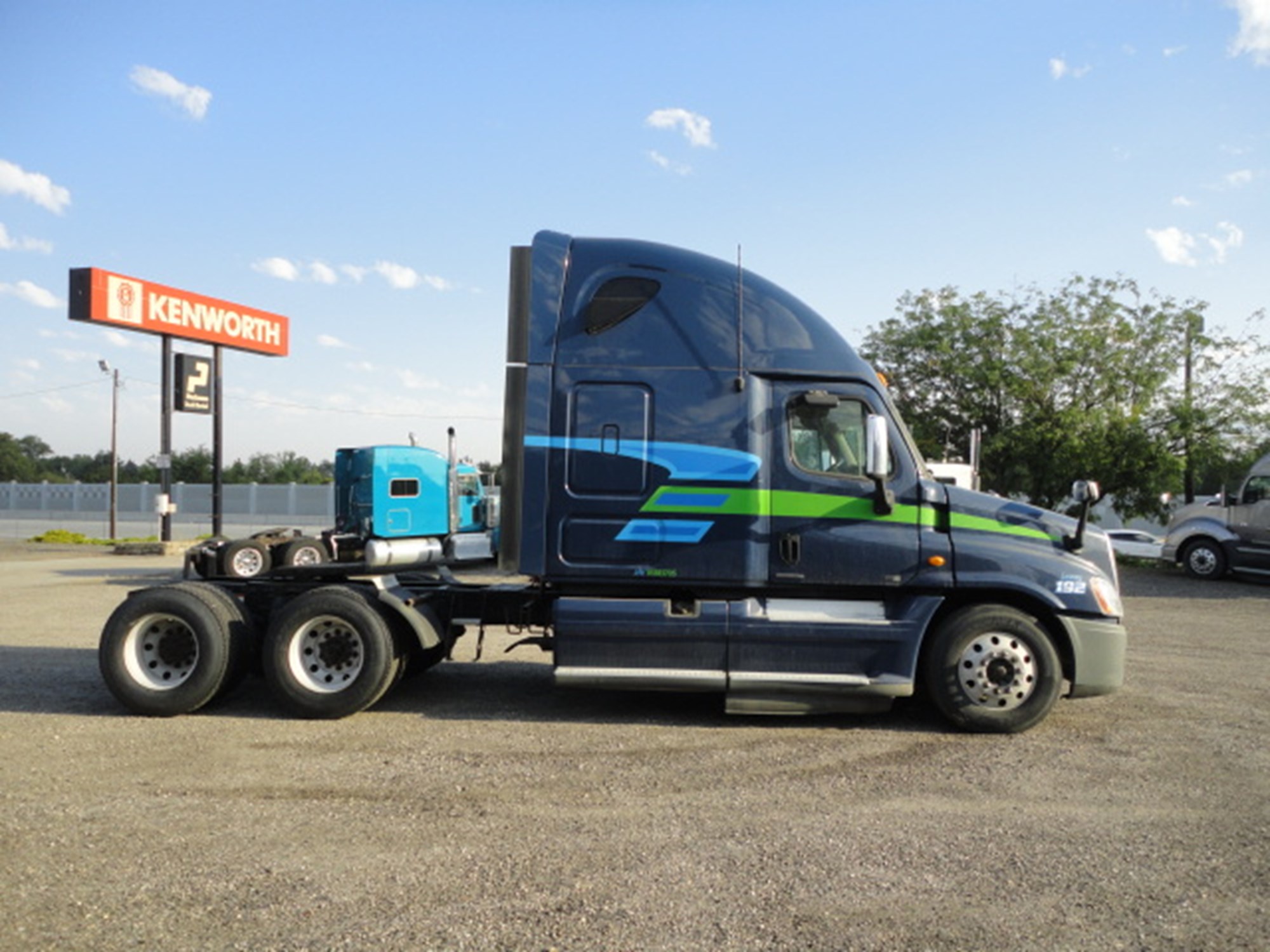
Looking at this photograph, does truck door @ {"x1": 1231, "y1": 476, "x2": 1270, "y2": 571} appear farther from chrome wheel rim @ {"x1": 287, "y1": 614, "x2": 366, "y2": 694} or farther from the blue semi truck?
chrome wheel rim @ {"x1": 287, "y1": 614, "x2": 366, "y2": 694}

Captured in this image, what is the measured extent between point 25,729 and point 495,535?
3.52 meters

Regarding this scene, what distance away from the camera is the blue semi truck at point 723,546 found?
662 cm

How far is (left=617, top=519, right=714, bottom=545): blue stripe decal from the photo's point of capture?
668 centimetres

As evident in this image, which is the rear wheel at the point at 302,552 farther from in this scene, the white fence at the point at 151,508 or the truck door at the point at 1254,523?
the white fence at the point at 151,508

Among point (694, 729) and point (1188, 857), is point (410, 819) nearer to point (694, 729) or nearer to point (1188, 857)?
point (694, 729)

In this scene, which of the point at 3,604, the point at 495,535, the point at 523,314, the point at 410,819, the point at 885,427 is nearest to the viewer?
the point at 410,819

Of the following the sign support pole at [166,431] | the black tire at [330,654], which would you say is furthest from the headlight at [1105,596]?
the sign support pole at [166,431]

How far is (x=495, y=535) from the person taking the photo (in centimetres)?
776

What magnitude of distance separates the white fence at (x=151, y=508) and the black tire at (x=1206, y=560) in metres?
29.5

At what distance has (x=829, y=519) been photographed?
6660 mm

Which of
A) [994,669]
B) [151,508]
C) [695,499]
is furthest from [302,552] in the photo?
[151,508]

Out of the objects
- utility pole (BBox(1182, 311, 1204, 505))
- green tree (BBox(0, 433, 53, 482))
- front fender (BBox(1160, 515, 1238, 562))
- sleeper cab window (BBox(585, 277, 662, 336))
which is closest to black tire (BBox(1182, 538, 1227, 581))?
front fender (BBox(1160, 515, 1238, 562))

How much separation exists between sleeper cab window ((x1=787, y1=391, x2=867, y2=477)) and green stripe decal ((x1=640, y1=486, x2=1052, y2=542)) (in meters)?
0.21

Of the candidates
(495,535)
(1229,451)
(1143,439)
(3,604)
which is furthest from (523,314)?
(1229,451)
